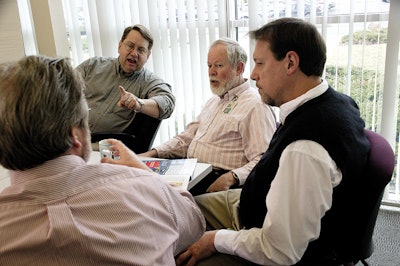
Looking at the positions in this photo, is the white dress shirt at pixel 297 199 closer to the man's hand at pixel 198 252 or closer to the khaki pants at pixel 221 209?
the man's hand at pixel 198 252

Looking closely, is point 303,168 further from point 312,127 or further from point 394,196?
point 394,196

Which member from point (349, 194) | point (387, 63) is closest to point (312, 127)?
point (349, 194)

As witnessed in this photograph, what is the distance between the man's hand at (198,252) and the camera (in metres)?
1.26

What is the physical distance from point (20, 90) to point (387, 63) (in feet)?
7.52

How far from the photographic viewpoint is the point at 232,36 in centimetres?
274

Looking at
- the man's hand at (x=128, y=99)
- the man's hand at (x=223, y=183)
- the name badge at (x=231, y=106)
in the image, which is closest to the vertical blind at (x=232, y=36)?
the name badge at (x=231, y=106)

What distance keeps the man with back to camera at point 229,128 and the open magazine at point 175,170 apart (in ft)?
0.76

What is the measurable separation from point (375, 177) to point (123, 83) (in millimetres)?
1967

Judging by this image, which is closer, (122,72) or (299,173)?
(299,173)

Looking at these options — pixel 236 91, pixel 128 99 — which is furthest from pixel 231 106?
pixel 128 99

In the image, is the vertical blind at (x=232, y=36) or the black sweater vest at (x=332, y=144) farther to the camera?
the vertical blind at (x=232, y=36)

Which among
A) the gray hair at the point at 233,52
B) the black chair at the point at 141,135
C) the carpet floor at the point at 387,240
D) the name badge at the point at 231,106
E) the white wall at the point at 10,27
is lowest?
the carpet floor at the point at 387,240

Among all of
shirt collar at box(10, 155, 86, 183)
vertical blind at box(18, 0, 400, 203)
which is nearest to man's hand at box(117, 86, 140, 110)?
vertical blind at box(18, 0, 400, 203)

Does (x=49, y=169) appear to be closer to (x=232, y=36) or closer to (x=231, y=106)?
(x=231, y=106)
